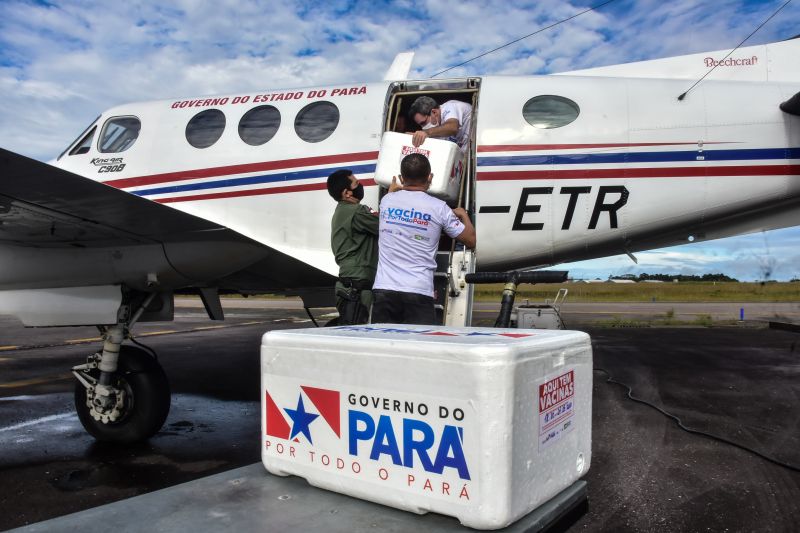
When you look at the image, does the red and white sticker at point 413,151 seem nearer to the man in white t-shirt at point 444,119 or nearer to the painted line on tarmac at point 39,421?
the man in white t-shirt at point 444,119

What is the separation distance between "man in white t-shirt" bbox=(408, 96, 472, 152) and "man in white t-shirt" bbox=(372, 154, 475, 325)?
224 cm

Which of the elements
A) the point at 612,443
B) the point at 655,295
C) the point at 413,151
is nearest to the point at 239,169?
the point at 413,151

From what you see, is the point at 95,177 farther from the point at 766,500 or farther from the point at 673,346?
the point at 673,346

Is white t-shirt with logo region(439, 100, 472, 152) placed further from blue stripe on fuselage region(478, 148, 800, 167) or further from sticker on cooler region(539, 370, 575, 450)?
sticker on cooler region(539, 370, 575, 450)

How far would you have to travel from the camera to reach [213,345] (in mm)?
12125

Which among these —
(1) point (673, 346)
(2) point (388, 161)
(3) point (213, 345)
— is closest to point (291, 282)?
(2) point (388, 161)

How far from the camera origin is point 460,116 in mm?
5859

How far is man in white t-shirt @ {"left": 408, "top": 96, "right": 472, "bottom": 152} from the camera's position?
5.61m

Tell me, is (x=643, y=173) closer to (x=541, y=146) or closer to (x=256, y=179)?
(x=541, y=146)

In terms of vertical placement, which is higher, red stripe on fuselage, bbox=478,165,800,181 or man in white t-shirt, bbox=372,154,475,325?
red stripe on fuselage, bbox=478,165,800,181

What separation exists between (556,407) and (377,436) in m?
0.53

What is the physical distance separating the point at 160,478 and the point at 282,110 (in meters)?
3.79

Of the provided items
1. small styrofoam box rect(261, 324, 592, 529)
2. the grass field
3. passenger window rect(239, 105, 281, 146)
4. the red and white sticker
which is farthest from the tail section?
the grass field

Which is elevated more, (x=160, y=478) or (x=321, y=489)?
(x=321, y=489)
